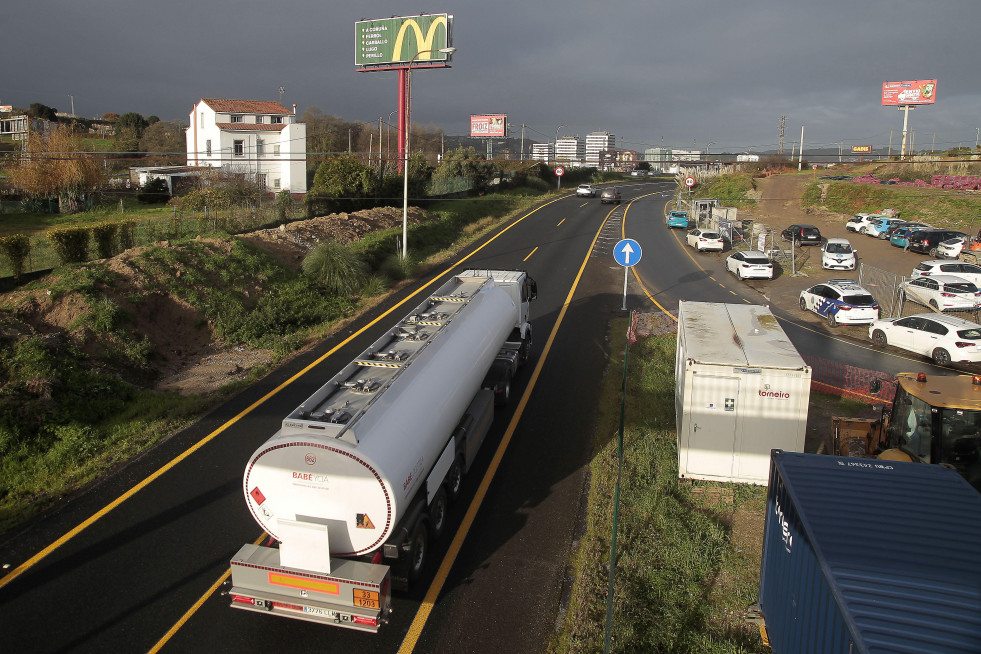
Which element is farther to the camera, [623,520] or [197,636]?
[623,520]

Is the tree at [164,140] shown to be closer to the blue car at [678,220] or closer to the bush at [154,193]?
the bush at [154,193]

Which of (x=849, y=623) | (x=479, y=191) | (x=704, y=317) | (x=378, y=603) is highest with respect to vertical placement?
(x=479, y=191)

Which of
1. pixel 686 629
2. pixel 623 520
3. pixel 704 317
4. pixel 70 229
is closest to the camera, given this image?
pixel 686 629

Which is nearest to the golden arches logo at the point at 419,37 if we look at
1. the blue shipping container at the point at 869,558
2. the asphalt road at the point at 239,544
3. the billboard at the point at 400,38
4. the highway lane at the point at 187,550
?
the billboard at the point at 400,38

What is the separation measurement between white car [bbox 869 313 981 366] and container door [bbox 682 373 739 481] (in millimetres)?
12231

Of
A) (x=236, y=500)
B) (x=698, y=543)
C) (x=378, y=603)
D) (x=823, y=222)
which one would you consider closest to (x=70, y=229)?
(x=236, y=500)

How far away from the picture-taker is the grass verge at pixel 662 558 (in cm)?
767

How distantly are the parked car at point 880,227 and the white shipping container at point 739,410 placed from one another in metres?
36.3

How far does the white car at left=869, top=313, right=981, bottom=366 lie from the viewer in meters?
18.7

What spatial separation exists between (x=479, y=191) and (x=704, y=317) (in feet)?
159

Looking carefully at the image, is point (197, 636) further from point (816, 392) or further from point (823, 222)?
point (823, 222)

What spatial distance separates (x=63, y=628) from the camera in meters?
7.91

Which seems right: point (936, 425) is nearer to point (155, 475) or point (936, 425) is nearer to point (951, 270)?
point (155, 475)

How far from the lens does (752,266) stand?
3111cm
